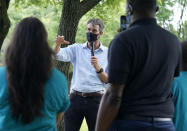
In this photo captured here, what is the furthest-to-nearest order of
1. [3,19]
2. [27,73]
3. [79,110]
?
[3,19] → [79,110] → [27,73]

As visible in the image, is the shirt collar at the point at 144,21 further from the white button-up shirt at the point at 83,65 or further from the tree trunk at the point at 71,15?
the tree trunk at the point at 71,15

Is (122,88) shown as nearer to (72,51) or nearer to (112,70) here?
(112,70)

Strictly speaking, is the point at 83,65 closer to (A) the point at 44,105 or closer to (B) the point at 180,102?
(B) the point at 180,102

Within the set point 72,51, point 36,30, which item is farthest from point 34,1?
point 36,30

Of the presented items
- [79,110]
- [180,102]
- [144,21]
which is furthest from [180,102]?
[79,110]

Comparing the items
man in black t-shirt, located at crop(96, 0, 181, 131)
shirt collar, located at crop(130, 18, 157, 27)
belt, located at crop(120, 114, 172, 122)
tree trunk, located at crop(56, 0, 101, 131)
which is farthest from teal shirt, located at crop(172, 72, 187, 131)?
tree trunk, located at crop(56, 0, 101, 131)

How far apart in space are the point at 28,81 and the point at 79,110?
222cm

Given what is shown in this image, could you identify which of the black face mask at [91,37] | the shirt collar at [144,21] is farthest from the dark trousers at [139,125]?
the black face mask at [91,37]

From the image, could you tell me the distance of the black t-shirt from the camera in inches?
89.4

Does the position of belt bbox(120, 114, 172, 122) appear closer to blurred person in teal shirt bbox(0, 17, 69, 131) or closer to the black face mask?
blurred person in teal shirt bbox(0, 17, 69, 131)

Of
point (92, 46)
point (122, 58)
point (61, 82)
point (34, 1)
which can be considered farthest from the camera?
point (34, 1)

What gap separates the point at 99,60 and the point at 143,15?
7.04ft

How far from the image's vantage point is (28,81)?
2312mm

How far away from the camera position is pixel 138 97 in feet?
7.66
